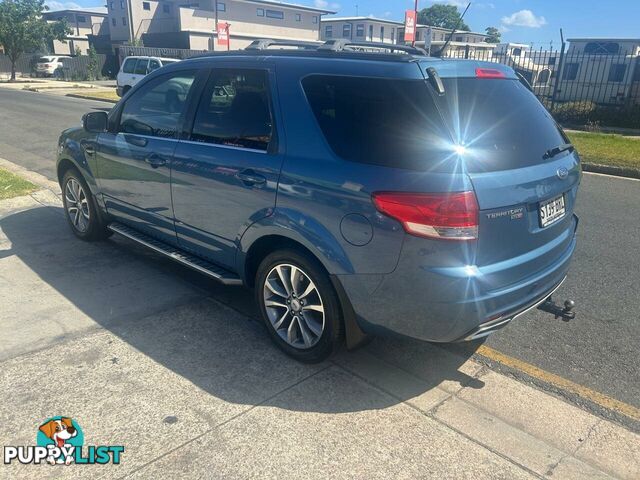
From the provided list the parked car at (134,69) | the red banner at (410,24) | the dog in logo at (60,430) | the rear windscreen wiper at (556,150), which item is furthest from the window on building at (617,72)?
the dog in logo at (60,430)

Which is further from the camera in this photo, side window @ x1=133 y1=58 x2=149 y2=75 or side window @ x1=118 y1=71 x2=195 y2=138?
side window @ x1=133 y1=58 x2=149 y2=75

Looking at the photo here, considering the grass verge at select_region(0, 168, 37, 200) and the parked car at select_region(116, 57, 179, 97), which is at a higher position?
the parked car at select_region(116, 57, 179, 97)

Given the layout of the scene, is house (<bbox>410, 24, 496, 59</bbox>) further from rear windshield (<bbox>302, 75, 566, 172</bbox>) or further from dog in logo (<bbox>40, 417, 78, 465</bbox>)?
dog in logo (<bbox>40, 417, 78, 465</bbox>)

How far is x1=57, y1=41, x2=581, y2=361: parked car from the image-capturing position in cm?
264

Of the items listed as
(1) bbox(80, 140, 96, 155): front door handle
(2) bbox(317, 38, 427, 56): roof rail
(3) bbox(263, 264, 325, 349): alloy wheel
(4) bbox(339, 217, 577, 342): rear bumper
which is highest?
(2) bbox(317, 38, 427, 56): roof rail

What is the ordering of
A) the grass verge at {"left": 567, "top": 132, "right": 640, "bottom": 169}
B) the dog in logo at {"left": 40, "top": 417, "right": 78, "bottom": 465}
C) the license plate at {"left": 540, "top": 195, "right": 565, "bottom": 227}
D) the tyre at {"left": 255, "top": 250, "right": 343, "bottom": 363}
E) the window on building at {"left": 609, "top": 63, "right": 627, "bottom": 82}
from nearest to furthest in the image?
the dog in logo at {"left": 40, "top": 417, "right": 78, "bottom": 465}, the license plate at {"left": 540, "top": 195, "right": 565, "bottom": 227}, the tyre at {"left": 255, "top": 250, "right": 343, "bottom": 363}, the grass verge at {"left": 567, "top": 132, "right": 640, "bottom": 169}, the window on building at {"left": 609, "top": 63, "right": 627, "bottom": 82}

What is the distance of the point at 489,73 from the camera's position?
122 inches

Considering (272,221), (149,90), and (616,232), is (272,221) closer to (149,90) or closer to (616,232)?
(149,90)

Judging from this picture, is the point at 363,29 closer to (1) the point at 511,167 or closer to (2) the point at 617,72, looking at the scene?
(2) the point at 617,72

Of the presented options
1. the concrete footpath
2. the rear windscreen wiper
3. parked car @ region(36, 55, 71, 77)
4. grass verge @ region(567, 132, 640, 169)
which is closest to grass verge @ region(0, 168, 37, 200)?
the concrete footpath

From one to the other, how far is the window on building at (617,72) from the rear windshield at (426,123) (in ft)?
61.6

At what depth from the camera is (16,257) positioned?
4.96 m

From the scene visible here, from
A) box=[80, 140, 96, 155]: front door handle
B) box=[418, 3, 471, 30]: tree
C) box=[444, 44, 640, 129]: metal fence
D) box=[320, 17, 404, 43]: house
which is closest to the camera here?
box=[80, 140, 96, 155]: front door handle

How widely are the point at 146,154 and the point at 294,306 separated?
6.05 feet
